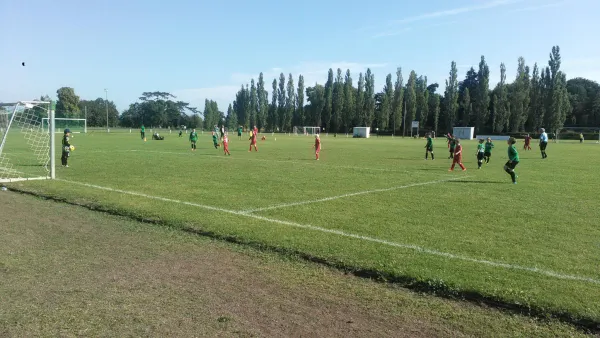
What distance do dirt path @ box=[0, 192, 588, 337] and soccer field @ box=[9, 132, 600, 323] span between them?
0.63 meters

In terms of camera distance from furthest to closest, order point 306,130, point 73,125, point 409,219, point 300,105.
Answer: point 300,105, point 306,130, point 73,125, point 409,219

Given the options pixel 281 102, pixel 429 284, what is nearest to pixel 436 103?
pixel 281 102

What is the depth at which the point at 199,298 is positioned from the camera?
5.22 m

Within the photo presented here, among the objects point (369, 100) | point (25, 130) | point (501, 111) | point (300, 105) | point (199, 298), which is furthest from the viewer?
point (300, 105)

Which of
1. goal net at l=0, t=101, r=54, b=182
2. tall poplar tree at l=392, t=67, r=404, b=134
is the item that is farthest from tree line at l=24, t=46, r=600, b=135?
goal net at l=0, t=101, r=54, b=182

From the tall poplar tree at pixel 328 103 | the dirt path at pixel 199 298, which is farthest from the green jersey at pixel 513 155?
the tall poplar tree at pixel 328 103

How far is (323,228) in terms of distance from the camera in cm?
869

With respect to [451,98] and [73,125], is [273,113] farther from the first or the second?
[73,125]

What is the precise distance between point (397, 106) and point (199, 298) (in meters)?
109

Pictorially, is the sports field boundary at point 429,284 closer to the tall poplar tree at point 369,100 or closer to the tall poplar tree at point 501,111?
the tall poplar tree at point 501,111

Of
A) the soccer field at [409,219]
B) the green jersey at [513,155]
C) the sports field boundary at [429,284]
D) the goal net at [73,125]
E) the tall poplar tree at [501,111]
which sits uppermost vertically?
the tall poplar tree at [501,111]

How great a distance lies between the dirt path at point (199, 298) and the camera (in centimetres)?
445

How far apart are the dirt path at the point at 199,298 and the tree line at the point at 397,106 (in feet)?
284

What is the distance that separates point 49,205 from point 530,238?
36.3ft
